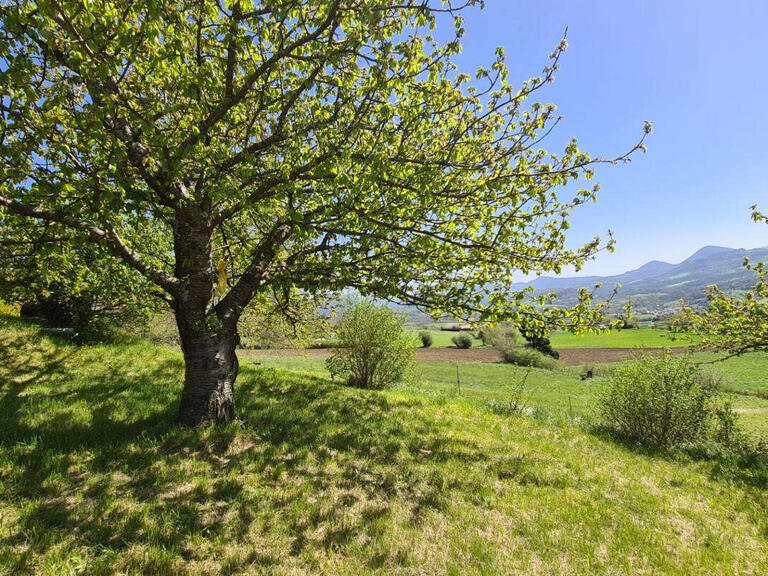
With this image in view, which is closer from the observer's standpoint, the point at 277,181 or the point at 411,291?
the point at 277,181

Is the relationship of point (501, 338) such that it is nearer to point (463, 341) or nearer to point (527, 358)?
point (527, 358)

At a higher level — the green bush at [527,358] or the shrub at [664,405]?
the shrub at [664,405]

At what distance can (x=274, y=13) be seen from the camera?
4945 mm

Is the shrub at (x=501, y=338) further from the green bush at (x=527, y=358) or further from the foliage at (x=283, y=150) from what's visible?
the foliage at (x=283, y=150)

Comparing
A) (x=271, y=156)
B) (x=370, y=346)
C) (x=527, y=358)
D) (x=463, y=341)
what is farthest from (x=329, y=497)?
(x=463, y=341)

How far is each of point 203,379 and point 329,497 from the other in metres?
4.13

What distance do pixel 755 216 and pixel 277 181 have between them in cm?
1585

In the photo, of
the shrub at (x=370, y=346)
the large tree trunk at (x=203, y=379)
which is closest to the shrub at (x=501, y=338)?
the shrub at (x=370, y=346)

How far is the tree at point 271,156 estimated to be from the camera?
5.61m

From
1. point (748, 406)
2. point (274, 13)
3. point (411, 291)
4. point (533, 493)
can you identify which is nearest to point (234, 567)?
point (533, 493)

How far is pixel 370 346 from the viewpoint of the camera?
17.4 m

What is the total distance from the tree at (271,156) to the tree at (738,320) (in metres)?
9.46

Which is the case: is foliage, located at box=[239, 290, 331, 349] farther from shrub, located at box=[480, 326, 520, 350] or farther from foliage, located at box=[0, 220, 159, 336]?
shrub, located at box=[480, 326, 520, 350]

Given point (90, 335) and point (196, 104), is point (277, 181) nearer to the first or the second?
point (196, 104)
